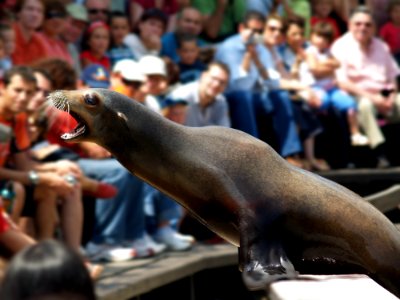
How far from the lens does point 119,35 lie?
368 inches

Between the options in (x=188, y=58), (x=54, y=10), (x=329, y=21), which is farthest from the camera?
(x=329, y=21)

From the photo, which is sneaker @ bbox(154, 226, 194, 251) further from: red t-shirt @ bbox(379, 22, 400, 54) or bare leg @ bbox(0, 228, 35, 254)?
red t-shirt @ bbox(379, 22, 400, 54)

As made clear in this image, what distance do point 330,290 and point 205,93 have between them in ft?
17.6

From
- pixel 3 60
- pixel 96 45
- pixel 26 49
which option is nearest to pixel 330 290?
pixel 3 60

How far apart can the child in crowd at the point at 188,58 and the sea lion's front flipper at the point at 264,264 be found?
6992 mm

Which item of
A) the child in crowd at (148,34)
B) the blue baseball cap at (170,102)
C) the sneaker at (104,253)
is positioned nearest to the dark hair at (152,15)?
the child in crowd at (148,34)

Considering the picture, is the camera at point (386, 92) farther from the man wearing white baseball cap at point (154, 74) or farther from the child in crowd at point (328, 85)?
the man wearing white baseball cap at point (154, 74)

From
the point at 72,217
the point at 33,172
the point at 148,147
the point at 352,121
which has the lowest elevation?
the point at 352,121

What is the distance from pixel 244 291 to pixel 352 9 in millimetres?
4688

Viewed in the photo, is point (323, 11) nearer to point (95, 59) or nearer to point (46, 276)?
point (95, 59)

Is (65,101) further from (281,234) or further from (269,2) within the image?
(269,2)

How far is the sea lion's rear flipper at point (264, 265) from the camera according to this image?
258 centimetres

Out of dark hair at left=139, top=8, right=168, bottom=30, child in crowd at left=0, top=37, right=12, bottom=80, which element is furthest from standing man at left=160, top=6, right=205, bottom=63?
child in crowd at left=0, top=37, right=12, bottom=80

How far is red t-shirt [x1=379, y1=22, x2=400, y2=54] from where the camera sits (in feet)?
42.0
